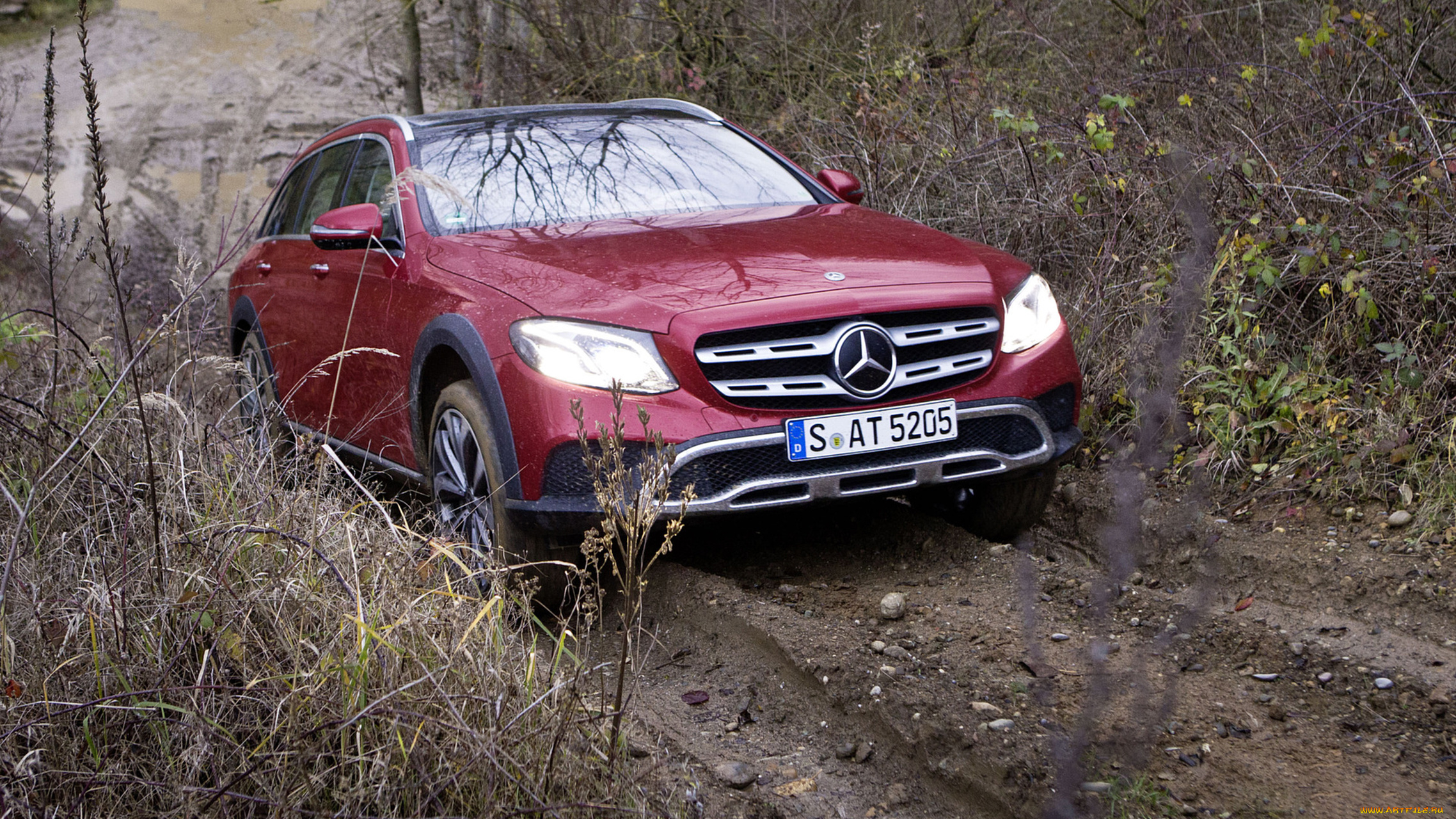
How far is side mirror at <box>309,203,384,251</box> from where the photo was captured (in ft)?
13.5

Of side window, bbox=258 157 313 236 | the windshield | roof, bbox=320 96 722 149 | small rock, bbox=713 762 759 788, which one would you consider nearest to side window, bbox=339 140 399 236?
roof, bbox=320 96 722 149

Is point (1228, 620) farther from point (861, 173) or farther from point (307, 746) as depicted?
point (861, 173)

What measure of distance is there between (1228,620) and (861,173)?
433 cm

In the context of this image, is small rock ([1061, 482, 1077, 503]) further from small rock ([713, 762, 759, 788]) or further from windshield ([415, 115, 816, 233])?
small rock ([713, 762, 759, 788])

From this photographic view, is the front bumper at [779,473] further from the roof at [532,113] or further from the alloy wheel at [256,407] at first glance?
the roof at [532,113]

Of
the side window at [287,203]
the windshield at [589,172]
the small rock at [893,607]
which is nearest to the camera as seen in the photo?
the small rock at [893,607]

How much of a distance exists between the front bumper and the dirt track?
39 cm

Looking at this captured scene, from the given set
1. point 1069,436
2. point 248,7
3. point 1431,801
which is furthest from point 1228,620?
point 248,7

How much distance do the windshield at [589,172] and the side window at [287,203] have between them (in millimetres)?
1513

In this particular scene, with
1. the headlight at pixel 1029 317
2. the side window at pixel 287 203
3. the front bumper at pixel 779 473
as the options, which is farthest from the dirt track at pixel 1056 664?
the side window at pixel 287 203

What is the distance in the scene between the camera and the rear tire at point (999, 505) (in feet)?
13.3

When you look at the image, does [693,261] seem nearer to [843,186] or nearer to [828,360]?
[828,360]

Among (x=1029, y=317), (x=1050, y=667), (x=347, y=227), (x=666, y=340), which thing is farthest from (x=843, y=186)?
(x=1050, y=667)

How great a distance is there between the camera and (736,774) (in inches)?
103
